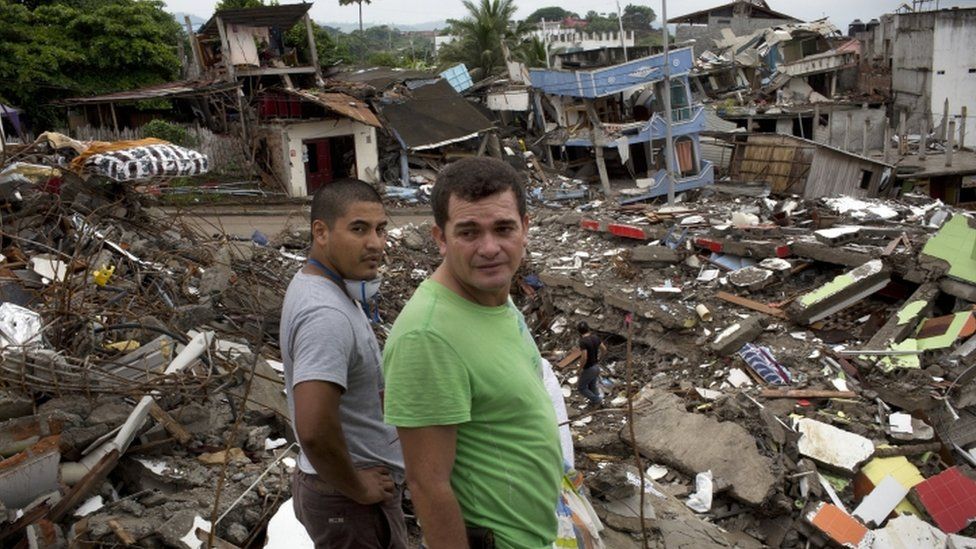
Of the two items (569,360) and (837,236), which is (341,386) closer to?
(569,360)

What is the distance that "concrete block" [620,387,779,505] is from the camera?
5.22 meters

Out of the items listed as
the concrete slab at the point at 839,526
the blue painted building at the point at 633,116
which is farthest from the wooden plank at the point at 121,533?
the blue painted building at the point at 633,116

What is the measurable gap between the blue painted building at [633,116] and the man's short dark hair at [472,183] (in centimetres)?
1769

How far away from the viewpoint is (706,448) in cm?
555

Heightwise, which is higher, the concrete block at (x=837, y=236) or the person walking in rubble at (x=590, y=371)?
the concrete block at (x=837, y=236)

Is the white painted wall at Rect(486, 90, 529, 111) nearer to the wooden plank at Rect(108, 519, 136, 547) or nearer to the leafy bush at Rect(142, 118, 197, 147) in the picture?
the leafy bush at Rect(142, 118, 197, 147)

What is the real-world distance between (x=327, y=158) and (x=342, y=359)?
1924 centimetres

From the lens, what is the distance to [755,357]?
7699 mm

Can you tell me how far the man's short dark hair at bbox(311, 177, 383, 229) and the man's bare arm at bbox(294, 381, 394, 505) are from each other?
0.64 meters

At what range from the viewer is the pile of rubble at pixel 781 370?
5184 millimetres

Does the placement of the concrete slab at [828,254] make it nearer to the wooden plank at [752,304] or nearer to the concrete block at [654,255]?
the wooden plank at [752,304]

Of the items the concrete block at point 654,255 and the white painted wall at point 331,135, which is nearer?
the concrete block at point 654,255


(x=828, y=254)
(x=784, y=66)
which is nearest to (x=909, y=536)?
(x=828, y=254)

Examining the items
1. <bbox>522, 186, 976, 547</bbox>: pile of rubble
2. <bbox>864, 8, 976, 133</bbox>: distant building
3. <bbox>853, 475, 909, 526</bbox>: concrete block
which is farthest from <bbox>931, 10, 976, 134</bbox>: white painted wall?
<bbox>853, 475, 909, 526</bbox>: concrete block
